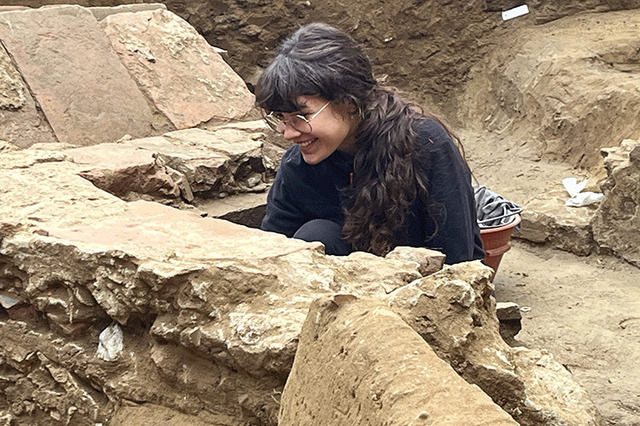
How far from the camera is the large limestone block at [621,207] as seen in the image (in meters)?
4.88

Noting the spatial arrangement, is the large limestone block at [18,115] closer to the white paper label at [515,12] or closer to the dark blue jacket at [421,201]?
the dark blue jacket at [421,201]

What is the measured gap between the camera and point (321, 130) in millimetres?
2641

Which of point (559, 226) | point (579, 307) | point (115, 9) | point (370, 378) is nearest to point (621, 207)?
point (559, 226)

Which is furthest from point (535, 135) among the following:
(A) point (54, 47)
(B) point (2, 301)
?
(B) point (2, 301)

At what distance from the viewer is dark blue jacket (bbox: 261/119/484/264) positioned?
2.76 meters

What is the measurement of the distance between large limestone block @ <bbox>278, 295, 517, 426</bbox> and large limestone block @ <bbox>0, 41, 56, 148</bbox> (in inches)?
86.7

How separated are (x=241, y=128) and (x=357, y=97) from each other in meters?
1.19

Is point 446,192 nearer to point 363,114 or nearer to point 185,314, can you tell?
point 363,114

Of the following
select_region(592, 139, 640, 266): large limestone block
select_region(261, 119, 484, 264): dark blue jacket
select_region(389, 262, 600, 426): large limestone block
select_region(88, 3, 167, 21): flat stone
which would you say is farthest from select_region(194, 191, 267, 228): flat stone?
select_region(592, 139, 640, 266): large limestone block

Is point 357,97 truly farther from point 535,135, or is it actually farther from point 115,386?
point 535,135

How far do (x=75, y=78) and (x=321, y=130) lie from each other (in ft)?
4.91

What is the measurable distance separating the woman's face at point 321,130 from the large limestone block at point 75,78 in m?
1.17

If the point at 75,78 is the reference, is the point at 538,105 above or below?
below

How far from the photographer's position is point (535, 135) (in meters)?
6.74
